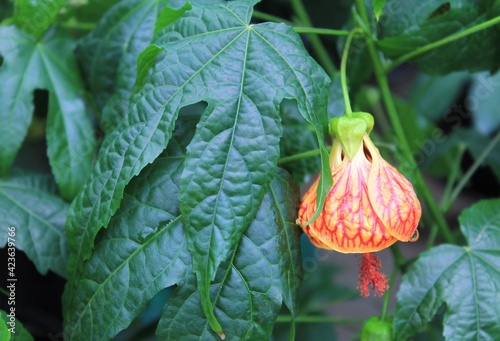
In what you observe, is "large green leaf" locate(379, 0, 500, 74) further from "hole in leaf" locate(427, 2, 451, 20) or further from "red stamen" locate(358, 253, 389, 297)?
"red stamen" locate(358, 253, 389, 297)

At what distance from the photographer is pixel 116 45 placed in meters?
0.82

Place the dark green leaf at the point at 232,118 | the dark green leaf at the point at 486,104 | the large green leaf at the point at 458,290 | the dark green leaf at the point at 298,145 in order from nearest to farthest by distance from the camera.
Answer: the dark green leaf at the point at 232,118, the large green leaf at the point at 458,290, the dark green leaf at the point at 298,145, the dark green leaf at the point at 486,104

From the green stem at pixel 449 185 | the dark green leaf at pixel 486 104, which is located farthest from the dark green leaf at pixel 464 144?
the dark green leaf at pixel 486 104

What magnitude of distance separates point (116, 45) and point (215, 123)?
33 centimetres

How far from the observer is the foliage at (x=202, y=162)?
1.82 feet

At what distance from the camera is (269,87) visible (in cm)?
56

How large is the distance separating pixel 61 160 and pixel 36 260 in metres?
0.13

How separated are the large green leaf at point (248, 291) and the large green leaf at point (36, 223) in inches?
8.4

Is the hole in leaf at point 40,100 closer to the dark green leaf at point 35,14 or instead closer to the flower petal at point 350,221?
the dark green leaf at point 35,14

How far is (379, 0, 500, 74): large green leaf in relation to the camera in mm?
736

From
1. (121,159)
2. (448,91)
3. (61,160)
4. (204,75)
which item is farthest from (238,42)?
(448,91)

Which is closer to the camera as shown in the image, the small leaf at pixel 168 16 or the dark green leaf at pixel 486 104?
the small leaf at pixel 168 16

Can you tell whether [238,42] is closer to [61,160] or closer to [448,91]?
[61,160]

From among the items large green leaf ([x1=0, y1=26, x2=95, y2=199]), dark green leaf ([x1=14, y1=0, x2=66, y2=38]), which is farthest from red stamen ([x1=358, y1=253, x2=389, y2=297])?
dark green leaf ([x1=14, y1=0, x2=66, y2=38])
